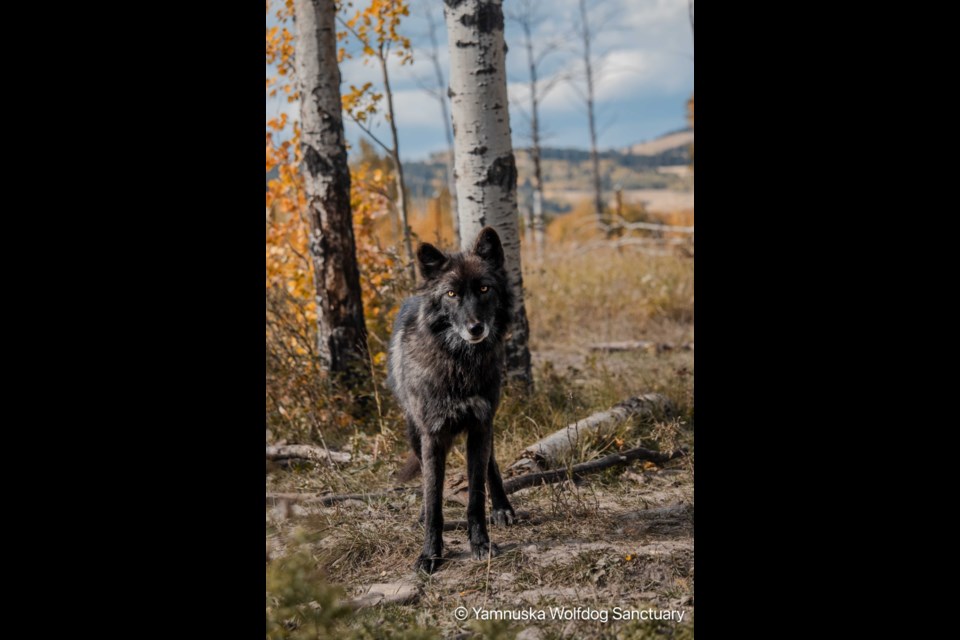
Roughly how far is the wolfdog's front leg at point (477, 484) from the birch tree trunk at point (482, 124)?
1.80 m

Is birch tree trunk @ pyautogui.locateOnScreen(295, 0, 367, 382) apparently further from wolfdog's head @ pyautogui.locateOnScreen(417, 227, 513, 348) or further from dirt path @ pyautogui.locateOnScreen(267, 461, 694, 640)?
wolfdog's head @ pyautogui.locateOnScreen(417, 227, 513, 348)

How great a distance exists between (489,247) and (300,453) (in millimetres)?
3020

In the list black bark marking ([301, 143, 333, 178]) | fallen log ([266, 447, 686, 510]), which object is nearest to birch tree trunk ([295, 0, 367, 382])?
black bark marking ([301, 143, 333, 178])

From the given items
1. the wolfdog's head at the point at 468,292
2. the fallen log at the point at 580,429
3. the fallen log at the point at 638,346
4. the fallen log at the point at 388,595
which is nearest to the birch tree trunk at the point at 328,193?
the fallen log at the point at 580,429

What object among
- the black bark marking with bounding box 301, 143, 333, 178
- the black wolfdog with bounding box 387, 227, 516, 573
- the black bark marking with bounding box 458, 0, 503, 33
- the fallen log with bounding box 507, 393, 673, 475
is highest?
the black bark marking with bounding box 458, 0, 503, 33

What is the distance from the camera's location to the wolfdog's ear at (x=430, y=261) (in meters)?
Result: 3.82

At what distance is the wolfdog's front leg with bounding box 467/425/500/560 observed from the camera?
3.99m

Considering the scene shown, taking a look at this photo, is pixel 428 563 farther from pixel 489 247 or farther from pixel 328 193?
pixel 328 193

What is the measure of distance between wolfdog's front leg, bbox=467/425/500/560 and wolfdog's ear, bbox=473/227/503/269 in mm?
1036

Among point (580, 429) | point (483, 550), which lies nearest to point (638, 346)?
point (580, 429)
